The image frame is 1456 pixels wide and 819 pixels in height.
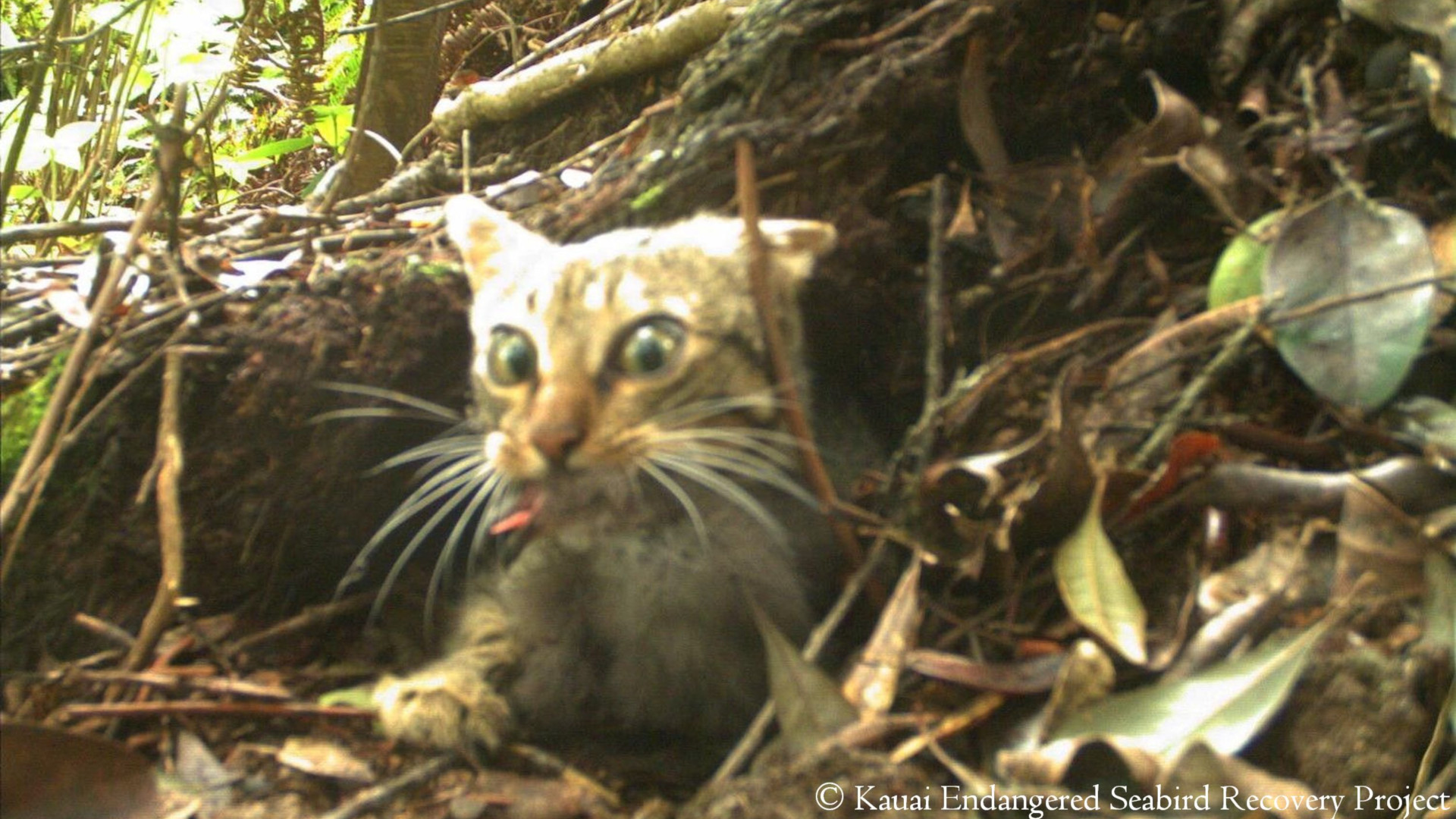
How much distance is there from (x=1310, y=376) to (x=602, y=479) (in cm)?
147

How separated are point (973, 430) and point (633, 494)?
2.65 ft

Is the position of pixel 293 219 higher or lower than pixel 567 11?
lower

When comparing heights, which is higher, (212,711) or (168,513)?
(168,513)

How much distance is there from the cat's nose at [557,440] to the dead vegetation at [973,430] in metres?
0.61

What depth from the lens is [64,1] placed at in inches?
163

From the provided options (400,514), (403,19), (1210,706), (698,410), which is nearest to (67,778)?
(400,514)

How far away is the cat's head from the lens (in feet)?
7.32

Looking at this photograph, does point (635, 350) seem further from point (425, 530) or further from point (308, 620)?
point (308, 620)

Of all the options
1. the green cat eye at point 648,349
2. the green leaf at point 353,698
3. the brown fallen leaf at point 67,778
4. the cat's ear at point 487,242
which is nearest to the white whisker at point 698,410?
the green cat eye at point 648,349

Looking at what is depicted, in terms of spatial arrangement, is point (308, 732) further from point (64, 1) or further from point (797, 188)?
point (64, 1)

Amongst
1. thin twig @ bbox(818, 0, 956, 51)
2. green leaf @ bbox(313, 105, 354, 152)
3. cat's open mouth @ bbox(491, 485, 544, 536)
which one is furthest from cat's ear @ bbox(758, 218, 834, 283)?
green leaf @ bbox(313, 105, 354, 152)

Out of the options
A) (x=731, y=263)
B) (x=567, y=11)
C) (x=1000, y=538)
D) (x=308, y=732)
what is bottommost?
(x=308, y=732)

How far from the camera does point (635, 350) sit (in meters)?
2.37

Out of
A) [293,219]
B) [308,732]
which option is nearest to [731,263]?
[308,732]
